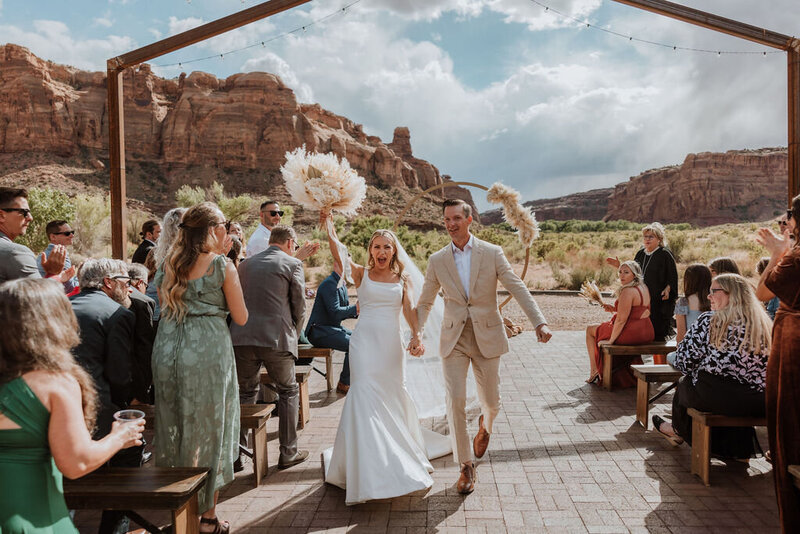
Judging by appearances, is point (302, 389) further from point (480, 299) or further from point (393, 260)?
point (480, 299)

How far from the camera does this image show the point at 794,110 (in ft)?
27.7

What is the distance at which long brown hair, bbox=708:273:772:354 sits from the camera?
4.09m

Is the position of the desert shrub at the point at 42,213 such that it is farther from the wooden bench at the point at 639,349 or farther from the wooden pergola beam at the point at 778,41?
the wooden pergola beam at the point at 778,41

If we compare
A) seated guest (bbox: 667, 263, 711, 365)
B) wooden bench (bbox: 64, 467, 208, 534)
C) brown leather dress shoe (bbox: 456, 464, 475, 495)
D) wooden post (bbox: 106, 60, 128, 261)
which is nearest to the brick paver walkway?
brown leather dress shoe (bbox: 456, 464, 475, 495)

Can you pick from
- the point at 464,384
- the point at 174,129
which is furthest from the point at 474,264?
the point at 174,129

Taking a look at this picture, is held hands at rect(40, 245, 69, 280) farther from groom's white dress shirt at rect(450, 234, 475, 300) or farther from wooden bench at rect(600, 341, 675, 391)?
wooden bench at rect(600, 341, 675, 391)

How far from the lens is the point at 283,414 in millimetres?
4633

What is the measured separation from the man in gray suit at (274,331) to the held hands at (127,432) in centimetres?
212

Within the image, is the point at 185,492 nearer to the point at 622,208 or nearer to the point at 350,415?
the point at 350,415

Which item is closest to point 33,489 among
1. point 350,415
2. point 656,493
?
point 350,415

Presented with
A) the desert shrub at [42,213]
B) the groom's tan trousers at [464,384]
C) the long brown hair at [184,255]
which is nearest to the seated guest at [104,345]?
the long brown hair at [184,255]

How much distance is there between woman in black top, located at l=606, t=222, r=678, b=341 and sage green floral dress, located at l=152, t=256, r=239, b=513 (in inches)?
227

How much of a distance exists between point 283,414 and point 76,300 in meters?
1.93

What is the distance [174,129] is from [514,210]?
10089cm
